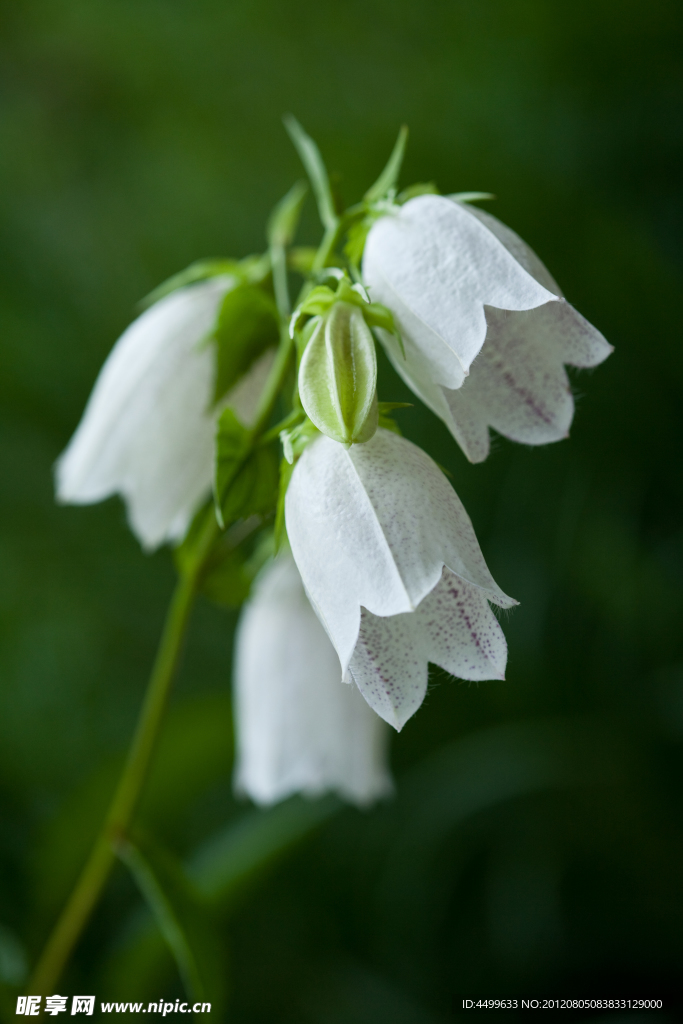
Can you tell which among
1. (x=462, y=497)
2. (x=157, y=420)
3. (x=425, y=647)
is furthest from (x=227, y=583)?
(x=462, y=497)

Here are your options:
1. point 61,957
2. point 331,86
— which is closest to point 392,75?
point 331,86

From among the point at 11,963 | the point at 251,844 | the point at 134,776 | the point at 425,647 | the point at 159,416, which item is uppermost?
the point at 159,416

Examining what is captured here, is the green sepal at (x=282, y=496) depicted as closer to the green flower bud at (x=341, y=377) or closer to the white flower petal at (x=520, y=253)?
the green flower bud at (x=341, y=377)

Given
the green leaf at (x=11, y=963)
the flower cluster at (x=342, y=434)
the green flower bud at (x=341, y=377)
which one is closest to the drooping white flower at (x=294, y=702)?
the flower cluster at (x=342, y=434)

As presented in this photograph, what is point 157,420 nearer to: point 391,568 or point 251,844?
point 391,568

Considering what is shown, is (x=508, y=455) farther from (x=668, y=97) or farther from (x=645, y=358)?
(x=668, y=97)
